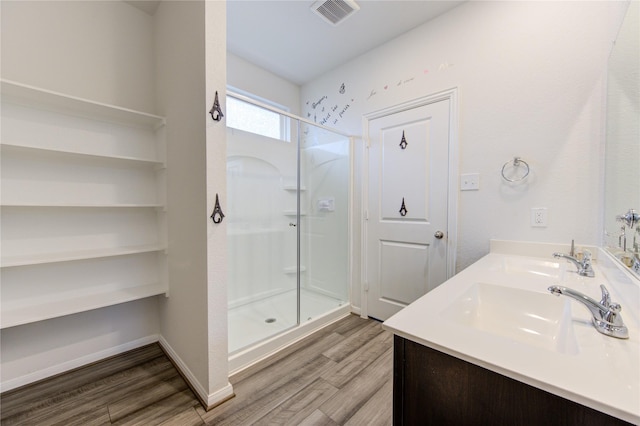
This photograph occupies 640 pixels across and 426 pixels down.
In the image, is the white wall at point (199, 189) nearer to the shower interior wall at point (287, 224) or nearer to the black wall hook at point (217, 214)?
the black wall hook at point (217, 214)

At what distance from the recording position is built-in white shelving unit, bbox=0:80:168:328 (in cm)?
154

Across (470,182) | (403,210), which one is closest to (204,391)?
(403,210)

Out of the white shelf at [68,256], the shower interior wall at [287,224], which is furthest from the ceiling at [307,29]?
the white shelf at [68,256]

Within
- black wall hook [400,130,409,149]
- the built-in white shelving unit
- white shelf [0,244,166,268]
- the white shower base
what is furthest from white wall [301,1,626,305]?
white shelf [0,244,166,268]

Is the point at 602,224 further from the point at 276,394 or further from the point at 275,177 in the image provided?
the point at 275,177

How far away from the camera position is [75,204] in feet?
5.33

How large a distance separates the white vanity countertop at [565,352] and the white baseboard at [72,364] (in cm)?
221

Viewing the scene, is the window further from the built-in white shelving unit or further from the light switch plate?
the light switch plate

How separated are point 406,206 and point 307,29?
5.93 ft

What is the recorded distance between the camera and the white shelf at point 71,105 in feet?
4.77

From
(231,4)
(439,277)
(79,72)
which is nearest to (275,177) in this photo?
(231,4)

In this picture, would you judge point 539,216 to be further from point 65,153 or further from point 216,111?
point 65,153

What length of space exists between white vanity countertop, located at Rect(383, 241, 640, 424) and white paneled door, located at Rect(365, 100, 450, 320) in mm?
1047

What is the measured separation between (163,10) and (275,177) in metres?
1.57
